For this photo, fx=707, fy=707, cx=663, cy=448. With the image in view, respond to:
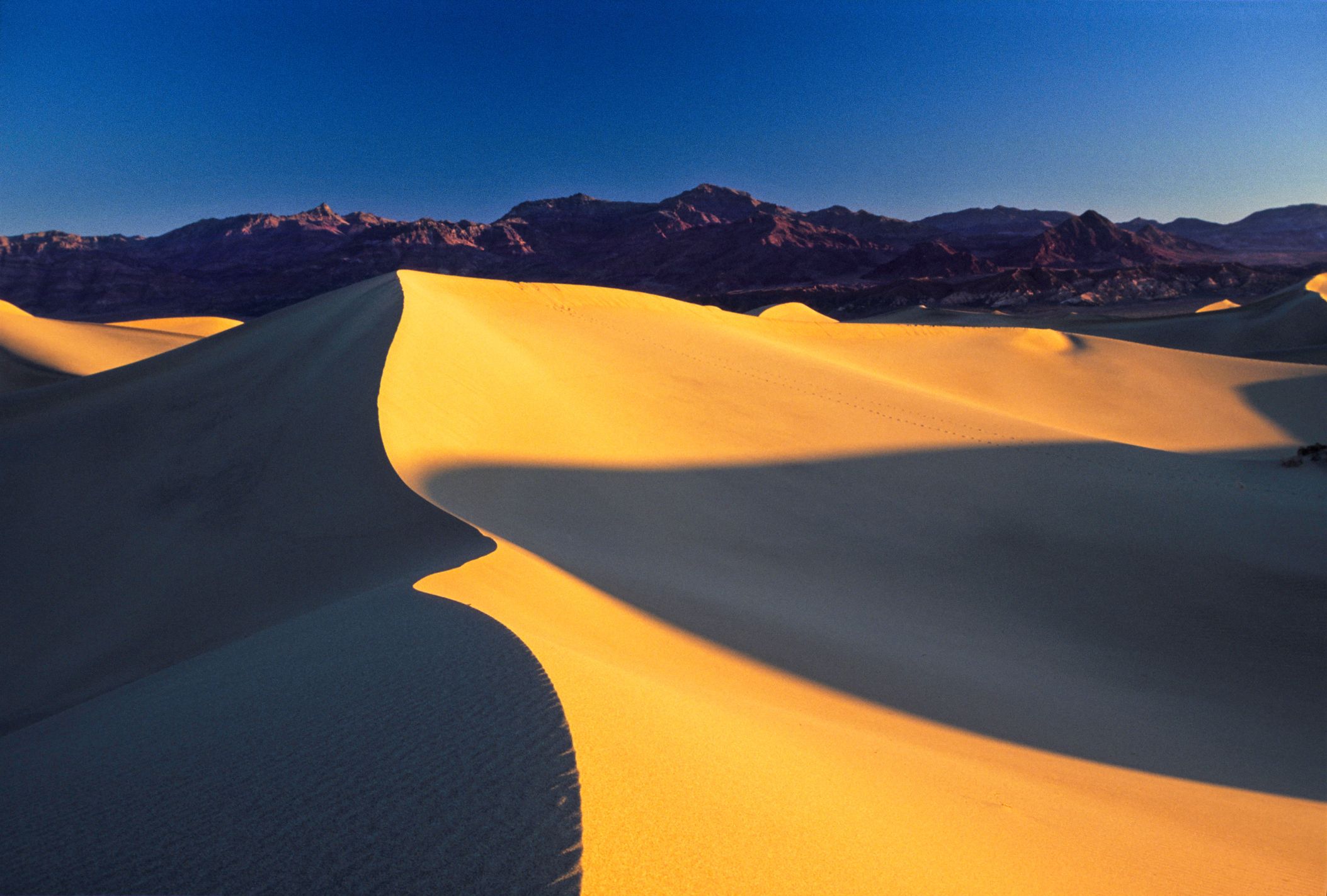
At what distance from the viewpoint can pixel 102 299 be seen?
69.6m

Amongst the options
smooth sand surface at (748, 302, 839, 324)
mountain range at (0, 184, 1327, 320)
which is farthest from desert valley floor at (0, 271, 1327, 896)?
mountain range at (0, 184, 1327, 320)

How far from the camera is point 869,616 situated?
5574mm

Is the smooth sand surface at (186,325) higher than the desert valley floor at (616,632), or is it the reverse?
the smooth sand surface at (186,325)

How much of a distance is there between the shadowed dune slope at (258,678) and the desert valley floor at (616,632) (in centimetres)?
2

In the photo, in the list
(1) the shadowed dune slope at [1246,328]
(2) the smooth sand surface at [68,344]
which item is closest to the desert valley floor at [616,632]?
(2) the smooth sand surface at [68,344]

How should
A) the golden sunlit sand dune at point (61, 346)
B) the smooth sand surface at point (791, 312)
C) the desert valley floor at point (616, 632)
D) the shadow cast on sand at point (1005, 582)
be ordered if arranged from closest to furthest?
1. the desert valley floor at point (616, 632)
2. the shadow cast on sand at point (1005, 582)
3. the golden sunlit sand dune at point (61, 346)
4. the smooth sand surface at point (791, 312)

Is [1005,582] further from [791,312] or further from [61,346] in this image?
[791,312]

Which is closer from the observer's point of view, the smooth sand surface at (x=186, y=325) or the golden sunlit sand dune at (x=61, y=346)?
the golden sunlit sand dune at (x=61, y=346)

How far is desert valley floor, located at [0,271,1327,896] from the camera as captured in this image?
1.88 meters

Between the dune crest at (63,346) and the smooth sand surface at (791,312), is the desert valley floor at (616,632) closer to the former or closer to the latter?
the dune crest at (63,346)

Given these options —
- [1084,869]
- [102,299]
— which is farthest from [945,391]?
[102,299]

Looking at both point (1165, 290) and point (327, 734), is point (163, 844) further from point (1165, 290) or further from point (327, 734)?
point (1165, 290)

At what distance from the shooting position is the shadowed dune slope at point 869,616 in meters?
2.25

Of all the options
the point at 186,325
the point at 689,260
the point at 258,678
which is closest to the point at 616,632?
the point at 258,678
